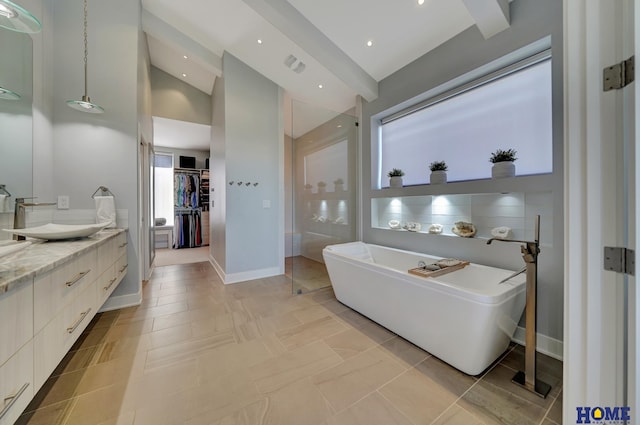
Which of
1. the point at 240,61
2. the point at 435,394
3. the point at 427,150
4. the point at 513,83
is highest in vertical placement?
the point at 240,61

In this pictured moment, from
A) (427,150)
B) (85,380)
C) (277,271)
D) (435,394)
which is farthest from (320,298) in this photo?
(427,150)

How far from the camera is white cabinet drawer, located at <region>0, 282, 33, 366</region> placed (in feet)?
2.76

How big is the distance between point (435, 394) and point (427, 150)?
254 centimetres

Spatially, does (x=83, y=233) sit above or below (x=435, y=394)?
above

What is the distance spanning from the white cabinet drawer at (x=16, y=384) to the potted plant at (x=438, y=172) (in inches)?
128

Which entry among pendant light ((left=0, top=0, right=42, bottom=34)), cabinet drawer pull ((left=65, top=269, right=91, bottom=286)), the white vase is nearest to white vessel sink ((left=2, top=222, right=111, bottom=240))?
cabinet drawer pull ((left=65, top=269, right=91, bottom=286))

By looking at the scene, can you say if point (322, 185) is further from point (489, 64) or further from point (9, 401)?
point (9, 401)

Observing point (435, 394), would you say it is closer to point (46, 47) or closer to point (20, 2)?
point (20, 2)

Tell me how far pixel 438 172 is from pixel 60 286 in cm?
326

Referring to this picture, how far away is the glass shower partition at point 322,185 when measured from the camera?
362 centimetres

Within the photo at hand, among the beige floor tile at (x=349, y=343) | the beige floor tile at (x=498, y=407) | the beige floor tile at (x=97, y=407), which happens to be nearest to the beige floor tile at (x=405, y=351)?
the beige floor tile at (x=349, y=343)

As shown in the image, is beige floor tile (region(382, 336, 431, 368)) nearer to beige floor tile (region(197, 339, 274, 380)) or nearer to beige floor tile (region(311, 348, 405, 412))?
beige floor tile (region(311, 348, 405, 412))

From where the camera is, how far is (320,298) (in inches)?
115

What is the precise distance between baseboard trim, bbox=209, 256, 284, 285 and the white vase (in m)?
2.74
